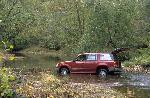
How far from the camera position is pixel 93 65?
29750 millimetres

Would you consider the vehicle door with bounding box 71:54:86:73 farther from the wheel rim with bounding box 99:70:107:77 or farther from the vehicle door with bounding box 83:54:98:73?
the wheel rim with bounding box 99:70:107:77

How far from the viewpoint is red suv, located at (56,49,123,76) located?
28953 millimetres

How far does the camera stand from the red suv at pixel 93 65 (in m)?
29.0

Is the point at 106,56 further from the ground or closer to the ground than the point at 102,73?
further from the ground

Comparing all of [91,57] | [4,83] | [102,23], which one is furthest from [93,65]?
[4,83]

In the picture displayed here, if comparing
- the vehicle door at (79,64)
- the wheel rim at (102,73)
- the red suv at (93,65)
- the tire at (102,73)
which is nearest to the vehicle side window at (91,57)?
the red suv at (93,65)

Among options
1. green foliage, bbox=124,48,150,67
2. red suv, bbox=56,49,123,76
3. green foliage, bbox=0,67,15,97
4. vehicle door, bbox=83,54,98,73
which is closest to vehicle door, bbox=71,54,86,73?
red suv, bbox=56,49,123,76

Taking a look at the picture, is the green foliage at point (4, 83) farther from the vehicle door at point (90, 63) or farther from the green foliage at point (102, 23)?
the green foliage at point (102, 23)

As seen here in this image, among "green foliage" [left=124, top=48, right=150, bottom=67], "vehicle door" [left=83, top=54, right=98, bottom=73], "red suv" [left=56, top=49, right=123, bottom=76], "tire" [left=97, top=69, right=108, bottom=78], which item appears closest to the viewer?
"red suv" [left=56, top=49, right=123, bottom=76]

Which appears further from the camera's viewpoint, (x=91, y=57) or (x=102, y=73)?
(x=91, y=57)

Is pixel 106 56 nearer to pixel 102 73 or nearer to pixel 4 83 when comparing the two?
pixel 102 73

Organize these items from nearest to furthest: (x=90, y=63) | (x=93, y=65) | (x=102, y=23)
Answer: (x=93, y=65) < (x=90, y=63) < (x=102, y=23)

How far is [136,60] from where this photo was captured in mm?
35062

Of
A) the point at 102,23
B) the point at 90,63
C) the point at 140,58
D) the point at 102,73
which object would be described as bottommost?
the point at 102,73
